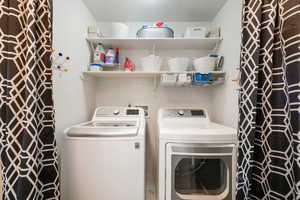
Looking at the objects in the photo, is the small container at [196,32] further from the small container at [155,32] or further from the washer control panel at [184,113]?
the washer control panel at [184,113]

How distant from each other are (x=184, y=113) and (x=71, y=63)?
4.76 feet

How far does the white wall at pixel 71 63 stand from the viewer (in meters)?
1.27

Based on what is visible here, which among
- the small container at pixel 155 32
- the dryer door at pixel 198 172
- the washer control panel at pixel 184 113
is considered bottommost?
the dryer door at pixel 198 172

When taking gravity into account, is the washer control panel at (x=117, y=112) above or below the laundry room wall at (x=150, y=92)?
below

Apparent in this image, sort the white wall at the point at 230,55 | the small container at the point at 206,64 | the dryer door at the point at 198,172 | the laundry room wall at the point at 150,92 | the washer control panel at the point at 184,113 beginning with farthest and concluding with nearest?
the laundry room wall at the point at 150,92, the washer control panel at the point at 184,113, the small container at the point at 206,64, the white wall at the point at 230,55, the dryer door at the point at 198,172

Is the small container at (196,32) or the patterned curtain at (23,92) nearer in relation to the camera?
the patterned curtain at (23,92)

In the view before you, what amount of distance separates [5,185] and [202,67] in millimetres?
1918

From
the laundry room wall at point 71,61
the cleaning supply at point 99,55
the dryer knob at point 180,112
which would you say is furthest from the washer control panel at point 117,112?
the cleaning supply at point 99,55

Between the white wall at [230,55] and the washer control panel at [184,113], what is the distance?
237 mm

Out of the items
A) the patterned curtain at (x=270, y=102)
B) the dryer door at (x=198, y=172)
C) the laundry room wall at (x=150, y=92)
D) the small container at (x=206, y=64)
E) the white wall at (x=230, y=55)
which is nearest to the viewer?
the patterned curtain at (x=270, y=102)

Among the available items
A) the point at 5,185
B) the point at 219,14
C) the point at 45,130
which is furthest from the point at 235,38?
the point at 5,185

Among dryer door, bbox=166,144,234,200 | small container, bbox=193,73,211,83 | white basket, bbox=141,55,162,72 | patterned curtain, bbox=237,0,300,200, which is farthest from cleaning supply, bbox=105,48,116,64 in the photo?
patterned curtain, bbox=237,0,300,200

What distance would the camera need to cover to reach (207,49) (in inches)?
80.8

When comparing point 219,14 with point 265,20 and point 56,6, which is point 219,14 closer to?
point 265,20
